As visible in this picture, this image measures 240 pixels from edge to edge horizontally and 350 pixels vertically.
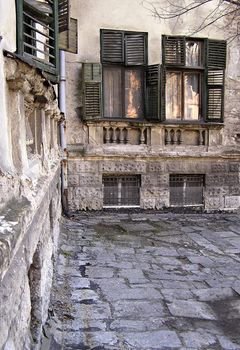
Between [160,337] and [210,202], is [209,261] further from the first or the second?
[210,202]

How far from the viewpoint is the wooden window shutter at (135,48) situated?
9617 millimetres

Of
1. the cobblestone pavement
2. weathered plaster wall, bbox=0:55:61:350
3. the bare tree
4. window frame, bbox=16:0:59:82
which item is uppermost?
the bare tree

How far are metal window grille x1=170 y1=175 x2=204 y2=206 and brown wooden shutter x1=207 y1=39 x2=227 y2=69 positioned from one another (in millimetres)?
2904

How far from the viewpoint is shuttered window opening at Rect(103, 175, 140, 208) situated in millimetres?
9961

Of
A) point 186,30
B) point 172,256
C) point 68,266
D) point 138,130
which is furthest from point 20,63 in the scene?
point 186,30

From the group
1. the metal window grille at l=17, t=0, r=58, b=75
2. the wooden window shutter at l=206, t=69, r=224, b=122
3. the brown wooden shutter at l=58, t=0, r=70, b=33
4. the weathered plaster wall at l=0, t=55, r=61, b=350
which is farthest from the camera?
the wooden window shutter at l=206, t=69, r=224, b=122

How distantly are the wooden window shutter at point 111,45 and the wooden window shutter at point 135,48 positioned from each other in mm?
149

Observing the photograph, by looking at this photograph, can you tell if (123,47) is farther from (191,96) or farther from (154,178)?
(154,178)

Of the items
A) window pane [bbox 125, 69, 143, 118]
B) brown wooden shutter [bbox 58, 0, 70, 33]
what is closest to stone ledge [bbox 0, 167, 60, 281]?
brown wooden shutter [bbox 58, 0, 70, 33]

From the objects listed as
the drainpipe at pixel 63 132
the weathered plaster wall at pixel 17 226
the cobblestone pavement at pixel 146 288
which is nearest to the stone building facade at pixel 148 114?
the drainpipe at pixel 63 132

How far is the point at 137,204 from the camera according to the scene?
10.1m

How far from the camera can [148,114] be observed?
9.77 meters

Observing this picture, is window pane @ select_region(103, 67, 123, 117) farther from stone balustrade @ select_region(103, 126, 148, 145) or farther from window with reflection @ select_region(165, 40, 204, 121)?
window with reflection @ select_region(165, 40, 204, 121)

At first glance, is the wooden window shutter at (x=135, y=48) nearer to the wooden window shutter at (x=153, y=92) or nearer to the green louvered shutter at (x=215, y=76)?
the wooden window shutter at (x=153, y=92)
